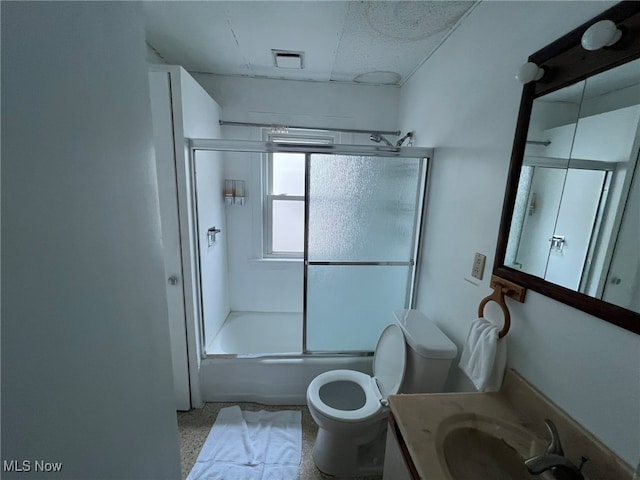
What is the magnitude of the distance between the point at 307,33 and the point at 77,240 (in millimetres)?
1667

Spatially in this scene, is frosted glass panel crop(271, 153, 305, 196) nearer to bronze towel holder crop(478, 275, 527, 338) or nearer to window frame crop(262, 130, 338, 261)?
window frame crop(262, 130, 338, 261)

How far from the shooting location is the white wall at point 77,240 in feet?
1.20

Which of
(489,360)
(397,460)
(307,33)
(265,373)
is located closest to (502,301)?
(489,360)

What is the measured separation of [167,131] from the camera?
149cm

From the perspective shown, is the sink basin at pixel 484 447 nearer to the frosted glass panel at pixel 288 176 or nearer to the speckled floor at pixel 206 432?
the speckled floor at pixel 206 432

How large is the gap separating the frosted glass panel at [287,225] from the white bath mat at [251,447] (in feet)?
4.83

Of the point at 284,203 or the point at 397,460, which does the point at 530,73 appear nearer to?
the point at 397,460

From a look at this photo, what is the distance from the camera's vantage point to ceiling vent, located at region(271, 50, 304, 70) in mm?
1719

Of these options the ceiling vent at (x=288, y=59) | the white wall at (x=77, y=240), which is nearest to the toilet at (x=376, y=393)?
the white wall at (x=77, y=240)

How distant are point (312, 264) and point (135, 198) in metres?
1.26

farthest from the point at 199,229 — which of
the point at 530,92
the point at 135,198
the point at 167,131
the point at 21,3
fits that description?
the point at 530,92

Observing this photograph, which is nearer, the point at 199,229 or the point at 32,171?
the point at 32,171

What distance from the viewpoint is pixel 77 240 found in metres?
0.47

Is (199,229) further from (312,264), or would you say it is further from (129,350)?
(129,350)
